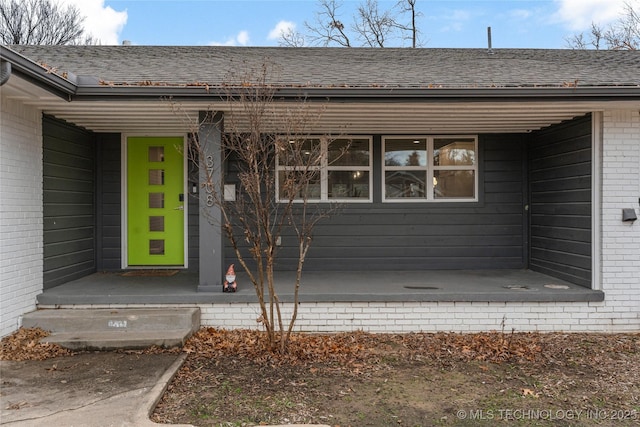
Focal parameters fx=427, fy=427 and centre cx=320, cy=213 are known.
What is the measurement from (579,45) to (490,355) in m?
19.0

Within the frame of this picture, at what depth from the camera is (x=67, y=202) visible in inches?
215

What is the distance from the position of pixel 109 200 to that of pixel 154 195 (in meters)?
0.63

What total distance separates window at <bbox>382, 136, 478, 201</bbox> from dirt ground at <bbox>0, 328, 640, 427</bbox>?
2.38 meters

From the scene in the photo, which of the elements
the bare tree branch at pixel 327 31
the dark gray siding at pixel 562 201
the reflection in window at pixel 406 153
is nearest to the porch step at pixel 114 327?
the reflection in window at pixel 406 153

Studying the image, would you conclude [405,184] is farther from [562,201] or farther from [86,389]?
[86,389]

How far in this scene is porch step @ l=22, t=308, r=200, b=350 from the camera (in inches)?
163

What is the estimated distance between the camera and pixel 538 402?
3.16m

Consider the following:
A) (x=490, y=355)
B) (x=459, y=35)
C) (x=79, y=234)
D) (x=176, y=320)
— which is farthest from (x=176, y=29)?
(x=490, y=355)

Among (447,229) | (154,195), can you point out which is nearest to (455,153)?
(447,229)

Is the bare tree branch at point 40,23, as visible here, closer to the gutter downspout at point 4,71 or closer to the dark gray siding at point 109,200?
the dark gray siding at point 109,200

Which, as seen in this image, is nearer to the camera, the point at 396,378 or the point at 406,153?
the point at 396,378

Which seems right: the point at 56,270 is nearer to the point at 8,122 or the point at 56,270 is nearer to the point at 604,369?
the point at 8,122

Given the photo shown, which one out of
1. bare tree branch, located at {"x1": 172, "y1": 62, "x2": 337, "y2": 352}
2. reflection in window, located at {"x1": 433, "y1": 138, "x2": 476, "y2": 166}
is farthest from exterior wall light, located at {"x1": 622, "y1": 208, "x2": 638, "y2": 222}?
bare tree branch, located at {"x1": 172, "y1": 62, "x2": 337, "y2": 352}

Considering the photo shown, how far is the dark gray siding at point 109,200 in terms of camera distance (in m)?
6.26
